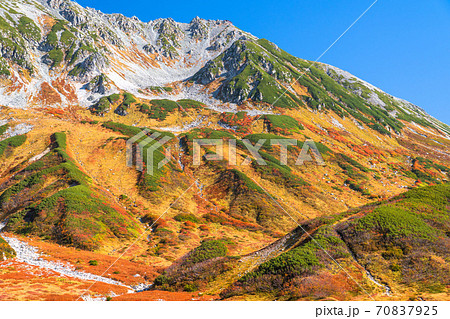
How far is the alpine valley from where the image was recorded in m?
20.5


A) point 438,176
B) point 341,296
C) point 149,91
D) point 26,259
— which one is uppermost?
point 149,91

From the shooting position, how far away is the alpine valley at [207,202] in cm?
2053

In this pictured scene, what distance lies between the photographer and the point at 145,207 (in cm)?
6050

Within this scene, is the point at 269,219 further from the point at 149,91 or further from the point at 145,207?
the point at 149,91

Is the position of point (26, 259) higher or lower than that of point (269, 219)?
lower

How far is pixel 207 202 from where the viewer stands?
232 feet

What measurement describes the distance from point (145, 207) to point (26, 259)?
30.3m

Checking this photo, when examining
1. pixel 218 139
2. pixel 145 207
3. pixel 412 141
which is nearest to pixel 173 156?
pixel 218 139

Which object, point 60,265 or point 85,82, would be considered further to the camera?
point 85,82
